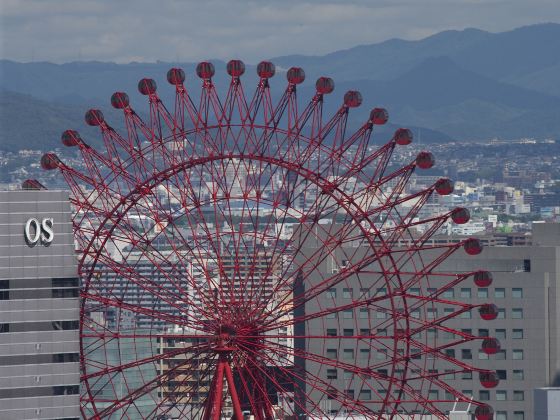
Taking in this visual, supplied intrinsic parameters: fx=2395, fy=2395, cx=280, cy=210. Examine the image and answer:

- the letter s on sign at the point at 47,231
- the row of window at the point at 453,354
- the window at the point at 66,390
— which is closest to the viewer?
the window at the point at 66,390

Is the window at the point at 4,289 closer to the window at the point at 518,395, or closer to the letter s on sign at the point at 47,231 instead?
the letter s on sign at the point at 47,231

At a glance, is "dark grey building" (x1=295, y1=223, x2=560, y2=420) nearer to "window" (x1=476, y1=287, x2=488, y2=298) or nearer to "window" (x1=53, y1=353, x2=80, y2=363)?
"window" (x1=476, y1=287, x2=488, y2=298)

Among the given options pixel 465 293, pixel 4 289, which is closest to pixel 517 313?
pixel 465 293

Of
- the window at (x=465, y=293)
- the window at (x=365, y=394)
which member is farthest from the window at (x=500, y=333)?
A: the window at (x=365, y=394)

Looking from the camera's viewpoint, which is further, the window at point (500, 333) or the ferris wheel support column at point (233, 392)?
the window at point (500, 333)

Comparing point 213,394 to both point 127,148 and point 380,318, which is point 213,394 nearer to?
point 127,148

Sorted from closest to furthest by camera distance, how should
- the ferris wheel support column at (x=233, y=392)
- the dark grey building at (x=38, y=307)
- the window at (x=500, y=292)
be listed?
the dark grey building at (x=38, y=307) → the ferris wheel support column at (x=233, y=392) → the window at (x=500, y=292)
